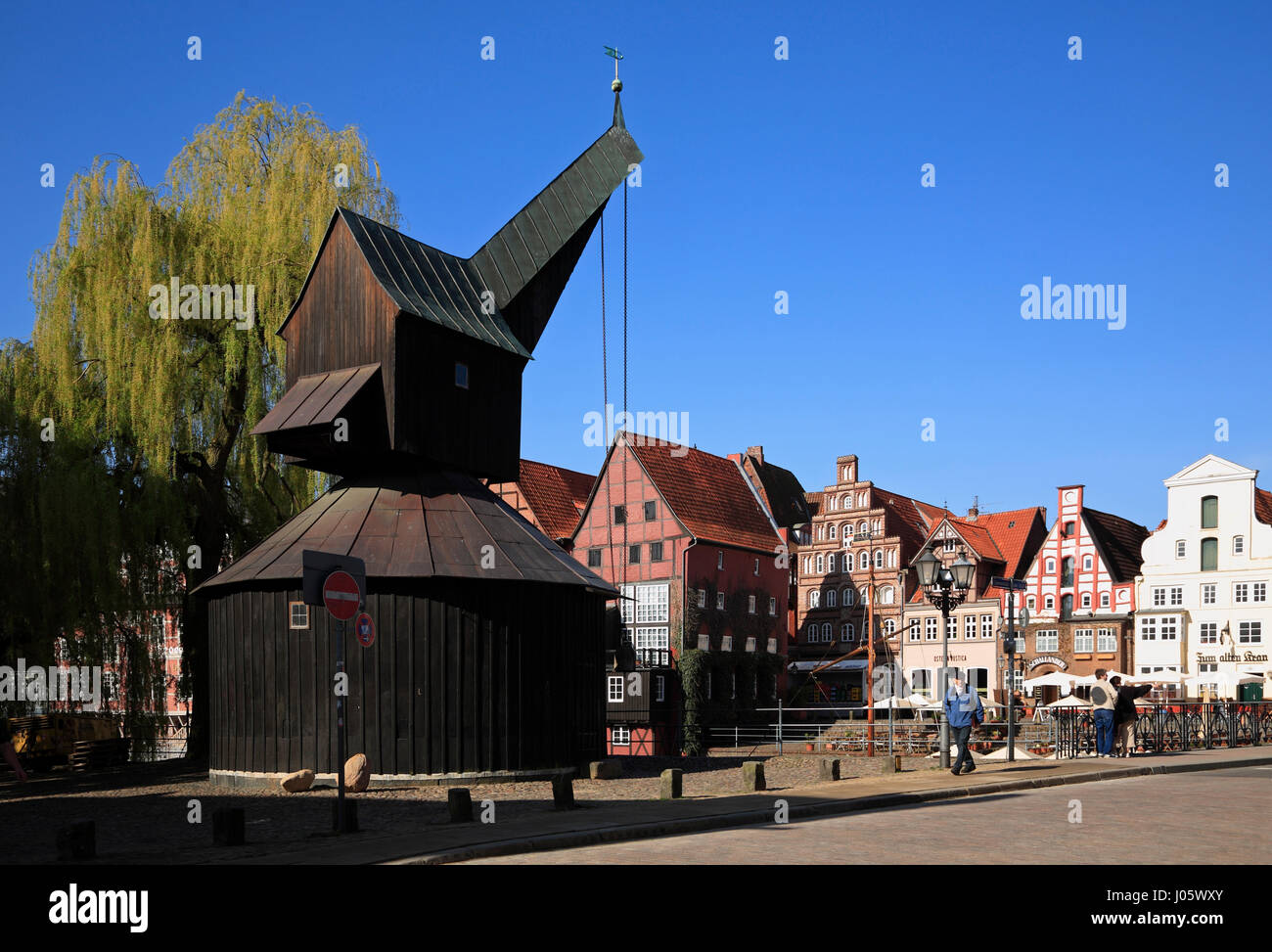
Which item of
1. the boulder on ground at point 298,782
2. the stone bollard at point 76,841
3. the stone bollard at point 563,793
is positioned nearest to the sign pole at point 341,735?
the stone bollard at point 76,841

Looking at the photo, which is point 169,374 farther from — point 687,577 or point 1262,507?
point 1262,507

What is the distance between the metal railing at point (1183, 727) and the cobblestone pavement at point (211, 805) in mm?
3447

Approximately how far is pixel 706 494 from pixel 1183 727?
29.8 meters

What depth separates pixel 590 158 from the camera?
3089cm

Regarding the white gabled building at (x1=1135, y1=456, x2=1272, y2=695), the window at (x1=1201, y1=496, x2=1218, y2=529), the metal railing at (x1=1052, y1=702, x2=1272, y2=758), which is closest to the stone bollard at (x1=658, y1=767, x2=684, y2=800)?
the metal railing at (x1=1052, y1=702, x2=1272, y2=758)

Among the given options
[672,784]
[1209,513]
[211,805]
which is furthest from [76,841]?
[1209,513]

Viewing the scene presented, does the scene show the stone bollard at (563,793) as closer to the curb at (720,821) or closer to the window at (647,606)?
the curb at (720,821)

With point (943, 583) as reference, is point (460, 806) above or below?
below

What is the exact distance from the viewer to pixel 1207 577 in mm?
60219

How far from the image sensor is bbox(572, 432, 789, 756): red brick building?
54219 millimetres

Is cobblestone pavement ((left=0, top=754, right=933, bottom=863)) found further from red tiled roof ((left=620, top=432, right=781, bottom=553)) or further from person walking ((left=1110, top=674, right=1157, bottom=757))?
red tiled roof ((left=620, top=432, right=781, bottom=553))

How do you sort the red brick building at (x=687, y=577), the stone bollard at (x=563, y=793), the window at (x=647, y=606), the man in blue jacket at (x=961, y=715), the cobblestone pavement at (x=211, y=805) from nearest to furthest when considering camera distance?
the cobblestone pavement at (x=211, y=805) < the stone bollard at (x=563, y=793) < the man in blue jacket at (x=961, y=715) < the red brick building at (x=687, y=577) < the window at (x=647, y=606)

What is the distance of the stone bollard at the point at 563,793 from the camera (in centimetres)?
1722
